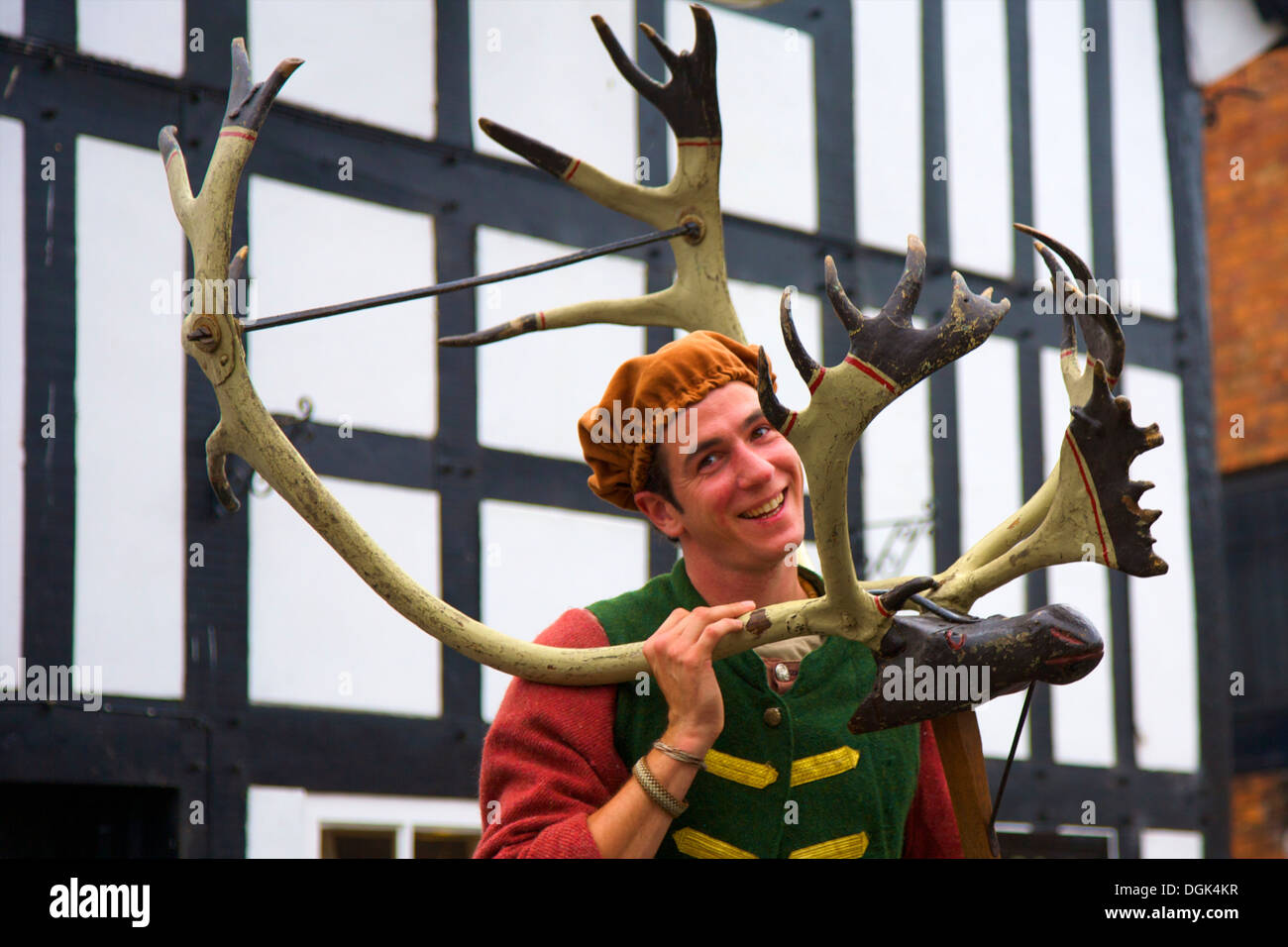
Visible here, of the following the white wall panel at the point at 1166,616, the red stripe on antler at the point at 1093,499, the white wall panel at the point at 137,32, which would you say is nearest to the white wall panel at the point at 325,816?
the white wall panel at the point at 137,32

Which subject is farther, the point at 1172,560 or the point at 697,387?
the point at 1172,560

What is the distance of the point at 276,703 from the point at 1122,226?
5949 millimetres

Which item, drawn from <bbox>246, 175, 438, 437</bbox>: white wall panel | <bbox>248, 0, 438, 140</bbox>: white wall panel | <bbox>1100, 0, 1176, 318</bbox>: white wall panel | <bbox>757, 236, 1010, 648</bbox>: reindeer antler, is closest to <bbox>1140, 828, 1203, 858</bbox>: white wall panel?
<bbox>1100, 0, 1176, 318</bbox>: white wall panel

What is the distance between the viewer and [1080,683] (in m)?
9.59

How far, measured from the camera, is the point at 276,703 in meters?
Result: 7.03

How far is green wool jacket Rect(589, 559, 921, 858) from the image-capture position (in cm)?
255

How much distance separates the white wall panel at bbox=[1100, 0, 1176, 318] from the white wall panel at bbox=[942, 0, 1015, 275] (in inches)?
35.7

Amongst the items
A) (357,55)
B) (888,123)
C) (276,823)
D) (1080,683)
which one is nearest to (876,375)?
(276,823)

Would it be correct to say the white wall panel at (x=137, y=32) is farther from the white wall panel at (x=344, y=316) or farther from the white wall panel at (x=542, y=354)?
the white wall panel at (x=542, y=354)

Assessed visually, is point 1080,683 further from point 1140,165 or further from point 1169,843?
point 1140,165

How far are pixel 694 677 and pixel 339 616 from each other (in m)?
4.98

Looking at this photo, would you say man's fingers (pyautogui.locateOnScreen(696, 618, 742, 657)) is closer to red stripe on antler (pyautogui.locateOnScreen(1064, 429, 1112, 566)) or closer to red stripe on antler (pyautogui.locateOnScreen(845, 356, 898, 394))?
red stripe on antler (pyautogui.locateOnScreen(845, 356, 898, 394))

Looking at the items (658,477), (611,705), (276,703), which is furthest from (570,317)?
(276,703)
